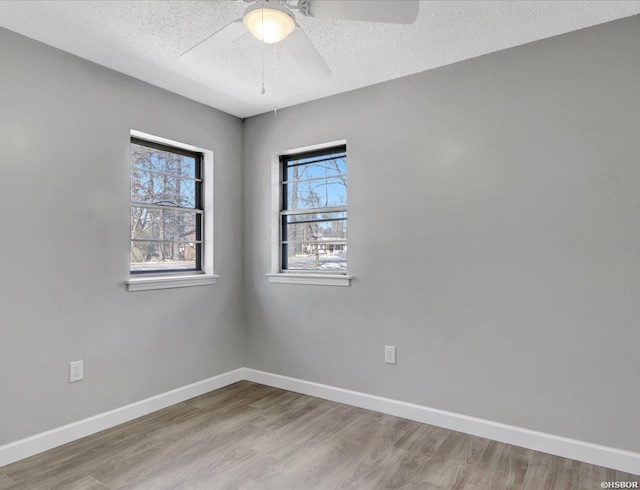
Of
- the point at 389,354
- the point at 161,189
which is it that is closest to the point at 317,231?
the point at 389,354

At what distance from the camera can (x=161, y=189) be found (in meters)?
3.24

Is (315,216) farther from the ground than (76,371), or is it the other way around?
(315,216)

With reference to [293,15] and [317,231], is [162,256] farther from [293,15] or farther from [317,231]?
[293,15]

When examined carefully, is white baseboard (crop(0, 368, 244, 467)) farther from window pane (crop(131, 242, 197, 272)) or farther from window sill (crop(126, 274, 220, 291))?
window pane (crop(131, 242, 197, 272))

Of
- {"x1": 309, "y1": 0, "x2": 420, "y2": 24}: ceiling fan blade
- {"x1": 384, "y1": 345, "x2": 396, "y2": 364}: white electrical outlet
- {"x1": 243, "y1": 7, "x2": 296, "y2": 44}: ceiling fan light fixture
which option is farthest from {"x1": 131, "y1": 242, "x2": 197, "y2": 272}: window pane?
{"x1": 309, "y1": 0, "x2": 420, "y2": 24}: ceiling fan blade

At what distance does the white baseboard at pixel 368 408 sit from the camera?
7.24 ft

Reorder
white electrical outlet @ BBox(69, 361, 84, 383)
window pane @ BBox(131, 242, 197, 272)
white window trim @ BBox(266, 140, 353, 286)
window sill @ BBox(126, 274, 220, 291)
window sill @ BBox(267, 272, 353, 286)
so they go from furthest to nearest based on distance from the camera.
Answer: white window trim @ BBox(266, 140, 353, 286)
window sill @ BBox(267, 272, 353, 286)
window pane @ BBox(131, 242, 197, 272)
window sill @ BBox(126, 274, 220, 291)
white electrical outlet @ BBox(69, 361, 84, 383)

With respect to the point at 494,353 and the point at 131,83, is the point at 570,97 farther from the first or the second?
the point at 131,83

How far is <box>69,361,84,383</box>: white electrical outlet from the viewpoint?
8.27 feet

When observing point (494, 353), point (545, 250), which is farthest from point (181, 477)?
point (545, 250)

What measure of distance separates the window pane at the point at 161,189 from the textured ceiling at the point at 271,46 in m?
0.71

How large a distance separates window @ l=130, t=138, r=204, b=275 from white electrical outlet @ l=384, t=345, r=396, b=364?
178 cm

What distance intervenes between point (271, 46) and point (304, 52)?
0.65m

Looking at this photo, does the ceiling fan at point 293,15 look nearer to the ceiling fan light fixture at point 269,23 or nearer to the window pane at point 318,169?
the ceiling fan light fixture at point 269,23
